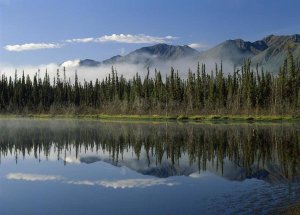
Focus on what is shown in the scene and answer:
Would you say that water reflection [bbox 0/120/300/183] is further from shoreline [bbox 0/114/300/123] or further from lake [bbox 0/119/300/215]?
shoreline [bbox 0/114/300/123]

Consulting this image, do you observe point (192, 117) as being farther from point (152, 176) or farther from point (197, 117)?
point (152, 176)

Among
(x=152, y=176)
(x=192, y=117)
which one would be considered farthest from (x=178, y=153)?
A: (x=192, y=117)

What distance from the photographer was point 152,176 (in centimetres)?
2903

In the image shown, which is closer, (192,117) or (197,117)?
(197,117)

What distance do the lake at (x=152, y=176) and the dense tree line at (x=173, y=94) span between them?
58904mm

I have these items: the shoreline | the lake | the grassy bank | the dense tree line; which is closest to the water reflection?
the lake

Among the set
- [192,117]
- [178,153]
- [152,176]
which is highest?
[192,117]

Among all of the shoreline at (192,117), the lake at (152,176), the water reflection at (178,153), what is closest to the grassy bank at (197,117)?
the shoreline at (192,117)

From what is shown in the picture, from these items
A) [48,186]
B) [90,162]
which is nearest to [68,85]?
[90,162]

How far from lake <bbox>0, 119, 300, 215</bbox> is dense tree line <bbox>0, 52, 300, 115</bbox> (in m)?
58.9

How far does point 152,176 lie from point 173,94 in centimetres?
10437

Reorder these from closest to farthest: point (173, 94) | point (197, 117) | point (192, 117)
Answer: point (197, 117)
point (192, 117)
point (173, 94)

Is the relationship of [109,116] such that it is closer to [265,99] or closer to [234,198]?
[265,99]

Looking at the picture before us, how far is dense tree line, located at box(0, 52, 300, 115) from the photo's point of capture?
11394 centimetres
